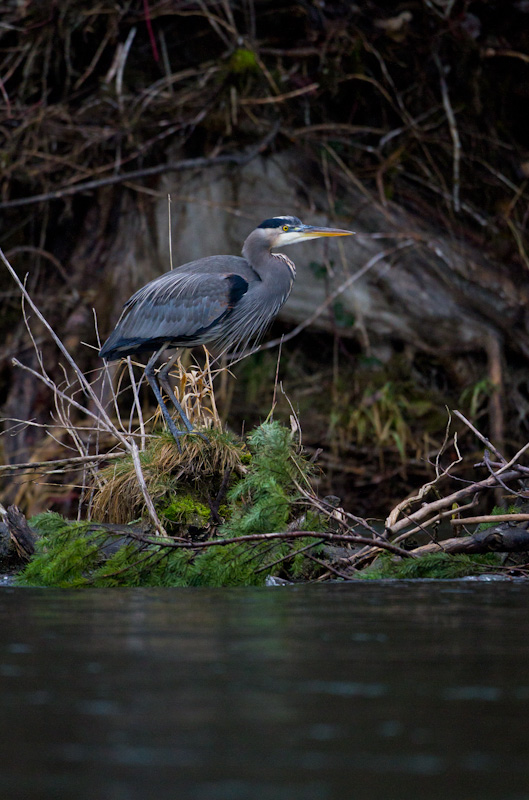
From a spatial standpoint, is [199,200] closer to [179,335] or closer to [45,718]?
[179,335]

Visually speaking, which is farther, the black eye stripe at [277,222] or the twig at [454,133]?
the twig at [454,133]

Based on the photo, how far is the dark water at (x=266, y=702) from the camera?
5.24ft

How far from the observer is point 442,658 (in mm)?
2549

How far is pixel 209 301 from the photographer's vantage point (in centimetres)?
598

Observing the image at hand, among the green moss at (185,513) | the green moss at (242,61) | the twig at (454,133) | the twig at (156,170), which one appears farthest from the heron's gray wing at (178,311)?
the twig at (454,133)

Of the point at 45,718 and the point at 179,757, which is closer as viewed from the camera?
the point at 179,757

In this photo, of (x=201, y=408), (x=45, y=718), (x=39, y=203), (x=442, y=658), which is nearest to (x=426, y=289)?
(x=39, y=203)

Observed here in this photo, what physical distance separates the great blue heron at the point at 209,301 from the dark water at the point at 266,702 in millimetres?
2655

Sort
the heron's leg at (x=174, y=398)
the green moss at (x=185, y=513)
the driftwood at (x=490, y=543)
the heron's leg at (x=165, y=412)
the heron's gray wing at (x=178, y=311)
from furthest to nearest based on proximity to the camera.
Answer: the heron's gray wing at (x=178, y=311) → the heron's leg at (x=174, y=398) → the heron's leg at (x=165, y=412) → the green moss at (x=185, y=513) → the driftwood at (x=490, y=543)

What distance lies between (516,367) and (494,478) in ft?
18.7

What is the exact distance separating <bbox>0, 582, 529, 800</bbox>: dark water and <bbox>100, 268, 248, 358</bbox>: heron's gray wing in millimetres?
2634

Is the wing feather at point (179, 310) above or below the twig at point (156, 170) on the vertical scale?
above

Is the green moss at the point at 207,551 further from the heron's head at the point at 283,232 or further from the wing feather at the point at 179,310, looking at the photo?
the heron's head at the point at 283,232

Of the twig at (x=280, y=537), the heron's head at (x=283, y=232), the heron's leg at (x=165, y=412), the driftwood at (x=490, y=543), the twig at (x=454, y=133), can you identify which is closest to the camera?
the twig at (x=280, y=537)
